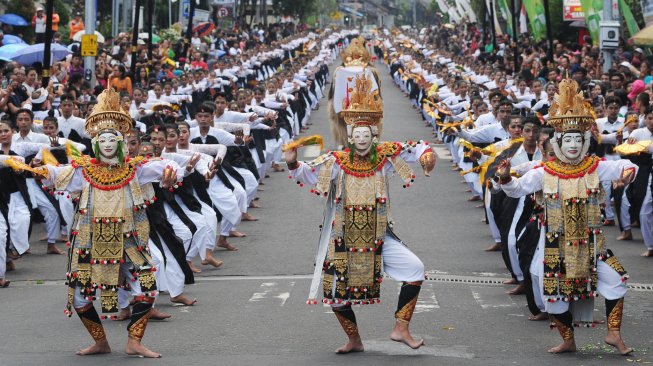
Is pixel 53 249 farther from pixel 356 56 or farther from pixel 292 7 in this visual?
pixel 292 7

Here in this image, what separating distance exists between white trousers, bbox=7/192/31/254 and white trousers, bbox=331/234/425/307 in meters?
5.63

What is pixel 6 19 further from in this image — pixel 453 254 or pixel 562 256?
pixel 562 256

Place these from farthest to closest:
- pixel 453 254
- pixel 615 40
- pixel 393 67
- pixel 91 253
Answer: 1. pixel 393 67
2. pixel 615 40
3. pixel 453 254
4. pixel 91 253

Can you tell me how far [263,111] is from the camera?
69.6 feet

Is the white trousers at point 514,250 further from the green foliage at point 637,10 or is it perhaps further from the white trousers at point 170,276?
the green foliage at point 637,10

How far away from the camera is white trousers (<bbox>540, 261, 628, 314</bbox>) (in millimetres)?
9578

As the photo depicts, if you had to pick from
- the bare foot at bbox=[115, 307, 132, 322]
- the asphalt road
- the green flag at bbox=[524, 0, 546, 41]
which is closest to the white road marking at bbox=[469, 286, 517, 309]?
the asphalt road

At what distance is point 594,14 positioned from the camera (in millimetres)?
29250

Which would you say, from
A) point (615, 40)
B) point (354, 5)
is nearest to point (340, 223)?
point (615, 40)

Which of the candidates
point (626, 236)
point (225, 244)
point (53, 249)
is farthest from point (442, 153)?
point (53, 249)

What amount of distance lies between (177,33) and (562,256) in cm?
3790

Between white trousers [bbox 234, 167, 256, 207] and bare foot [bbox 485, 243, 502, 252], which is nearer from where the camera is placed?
bare foot [bbox 485, 243, 502, 252]

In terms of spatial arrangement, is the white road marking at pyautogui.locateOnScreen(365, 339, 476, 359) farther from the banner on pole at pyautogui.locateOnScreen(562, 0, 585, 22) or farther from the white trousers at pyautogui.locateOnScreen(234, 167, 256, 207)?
the banner on pole at pyautogui.locateOnScreen(562, 0, 585, 22)

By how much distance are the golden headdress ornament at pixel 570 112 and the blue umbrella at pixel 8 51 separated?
17061mm
